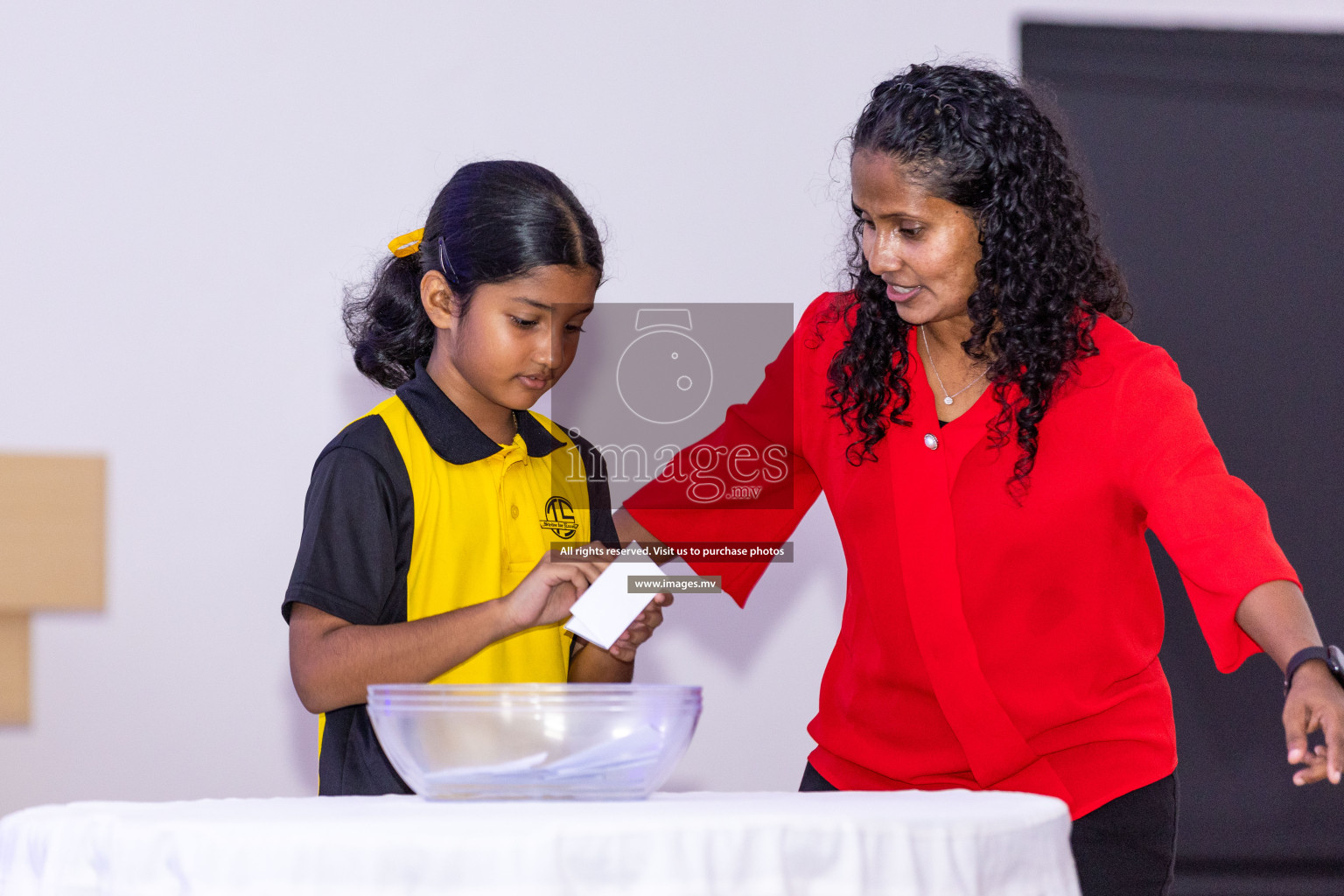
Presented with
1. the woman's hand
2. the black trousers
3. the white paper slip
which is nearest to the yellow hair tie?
the white paper slip

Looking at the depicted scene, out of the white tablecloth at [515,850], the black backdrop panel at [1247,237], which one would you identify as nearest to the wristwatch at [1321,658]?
the white tablecloth at [515,850]

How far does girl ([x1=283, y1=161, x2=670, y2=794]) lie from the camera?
1.37 meters

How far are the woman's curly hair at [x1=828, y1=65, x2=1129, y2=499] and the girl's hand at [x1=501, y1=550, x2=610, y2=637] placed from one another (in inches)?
15.1

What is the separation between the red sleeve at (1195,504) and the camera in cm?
119

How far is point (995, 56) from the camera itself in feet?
9.57

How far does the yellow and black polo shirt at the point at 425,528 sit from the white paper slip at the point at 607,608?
0.31 m

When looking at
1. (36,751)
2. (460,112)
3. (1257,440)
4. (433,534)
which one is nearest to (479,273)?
(433,534)

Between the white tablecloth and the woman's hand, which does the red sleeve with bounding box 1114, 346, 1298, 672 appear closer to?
the woman's hand

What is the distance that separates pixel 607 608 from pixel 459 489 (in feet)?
1.34

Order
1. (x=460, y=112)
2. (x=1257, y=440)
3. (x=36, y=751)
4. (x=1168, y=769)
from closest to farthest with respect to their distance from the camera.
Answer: (x=1168, y=769) → (x=36, y=751) → (x=460, y=112) → (x=1257, y=440)

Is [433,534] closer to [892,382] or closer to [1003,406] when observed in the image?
[892,382]

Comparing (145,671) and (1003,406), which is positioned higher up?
(1003,406)

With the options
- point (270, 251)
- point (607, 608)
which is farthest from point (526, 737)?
point (270, 251)

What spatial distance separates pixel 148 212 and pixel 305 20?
0.51 metres
